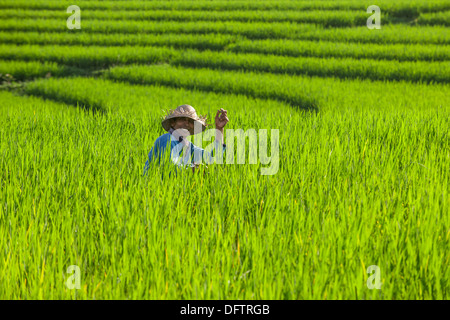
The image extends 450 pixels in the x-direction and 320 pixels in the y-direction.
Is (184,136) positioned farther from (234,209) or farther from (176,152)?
(234,209)

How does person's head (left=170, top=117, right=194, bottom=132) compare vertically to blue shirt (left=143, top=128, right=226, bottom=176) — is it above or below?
above

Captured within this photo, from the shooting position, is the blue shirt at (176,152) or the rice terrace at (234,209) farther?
the blue shirt at (176,152)

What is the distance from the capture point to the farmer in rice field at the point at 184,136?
245 cm

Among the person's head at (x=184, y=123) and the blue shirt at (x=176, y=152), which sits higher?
the person's head at (x=184, y=123)

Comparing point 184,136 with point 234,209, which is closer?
point 234,209

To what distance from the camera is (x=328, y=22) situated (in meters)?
12.2

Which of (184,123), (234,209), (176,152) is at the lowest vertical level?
(234,209)

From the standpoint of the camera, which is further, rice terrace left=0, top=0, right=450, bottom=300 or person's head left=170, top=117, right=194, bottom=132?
person's head left=170, top=117, right=194, bottom=132

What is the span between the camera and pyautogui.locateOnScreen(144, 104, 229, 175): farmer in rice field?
2.45 metres

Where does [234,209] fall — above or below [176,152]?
below

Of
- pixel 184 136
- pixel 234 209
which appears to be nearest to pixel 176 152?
pixel 184 136

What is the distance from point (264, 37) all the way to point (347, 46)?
2.39m

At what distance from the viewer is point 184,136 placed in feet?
8.38

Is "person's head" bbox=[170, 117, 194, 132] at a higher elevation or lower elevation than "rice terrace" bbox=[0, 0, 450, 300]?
higher
